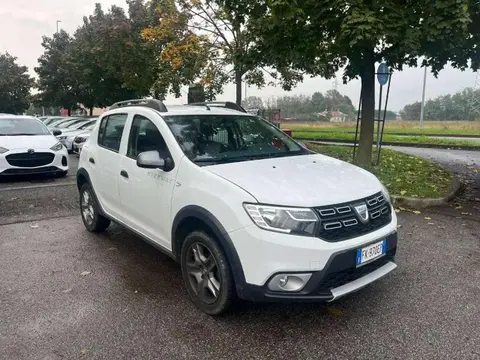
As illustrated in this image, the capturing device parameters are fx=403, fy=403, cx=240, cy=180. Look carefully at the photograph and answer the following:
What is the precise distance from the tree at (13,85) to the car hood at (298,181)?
147ft

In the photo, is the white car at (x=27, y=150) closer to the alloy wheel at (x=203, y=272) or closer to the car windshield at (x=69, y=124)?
the car windshield at (x=69, y=124)

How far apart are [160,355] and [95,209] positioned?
2.86m

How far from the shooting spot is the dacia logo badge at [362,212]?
304cm

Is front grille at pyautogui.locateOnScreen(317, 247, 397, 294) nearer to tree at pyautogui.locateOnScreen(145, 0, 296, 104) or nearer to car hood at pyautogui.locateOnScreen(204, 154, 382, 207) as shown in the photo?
car hood at pyautogui.locateOnScreen(204, 154, 382, 207)

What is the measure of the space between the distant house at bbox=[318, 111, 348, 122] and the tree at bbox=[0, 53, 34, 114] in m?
30.3

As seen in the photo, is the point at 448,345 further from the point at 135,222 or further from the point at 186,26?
the point at 186,26

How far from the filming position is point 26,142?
9.23 m

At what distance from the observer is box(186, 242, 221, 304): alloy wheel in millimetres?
3213

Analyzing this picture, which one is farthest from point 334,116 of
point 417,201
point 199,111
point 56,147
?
point 199,111

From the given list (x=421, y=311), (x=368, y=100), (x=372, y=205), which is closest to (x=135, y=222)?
(x=372, y=205)

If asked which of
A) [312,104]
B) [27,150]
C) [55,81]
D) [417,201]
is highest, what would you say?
[55,81]

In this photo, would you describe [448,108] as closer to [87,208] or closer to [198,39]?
[198,39]

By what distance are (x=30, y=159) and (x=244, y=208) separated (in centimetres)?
783

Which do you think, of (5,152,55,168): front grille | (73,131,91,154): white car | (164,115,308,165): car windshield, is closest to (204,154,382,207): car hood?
(164,115,308,165): car windshield
